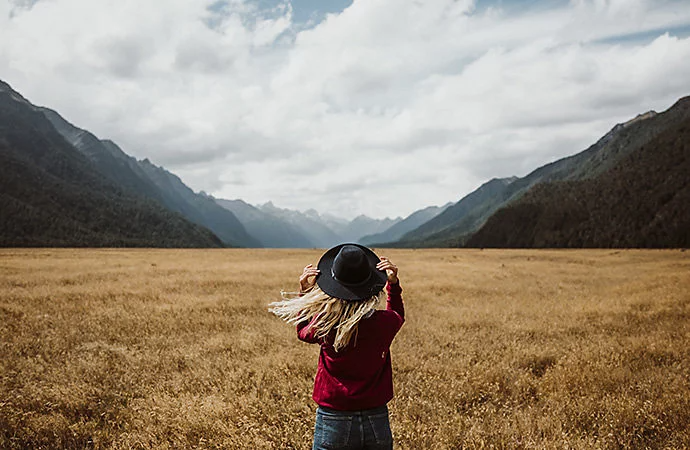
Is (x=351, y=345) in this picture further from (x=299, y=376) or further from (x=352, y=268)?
(x=299, y=376)

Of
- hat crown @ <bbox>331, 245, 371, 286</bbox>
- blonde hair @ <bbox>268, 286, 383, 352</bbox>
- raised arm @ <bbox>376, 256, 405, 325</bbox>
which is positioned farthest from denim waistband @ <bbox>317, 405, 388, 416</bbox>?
hat crown @ <bbox>331, 245, 371, 286</bbox>

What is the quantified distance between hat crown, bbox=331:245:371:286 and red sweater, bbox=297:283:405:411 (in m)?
0.38

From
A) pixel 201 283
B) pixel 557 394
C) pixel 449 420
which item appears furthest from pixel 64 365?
pixel 201 283

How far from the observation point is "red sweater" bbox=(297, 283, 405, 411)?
3482 mm

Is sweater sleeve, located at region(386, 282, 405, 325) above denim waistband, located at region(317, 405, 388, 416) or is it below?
above

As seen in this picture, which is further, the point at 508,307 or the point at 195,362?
the point at 508,307

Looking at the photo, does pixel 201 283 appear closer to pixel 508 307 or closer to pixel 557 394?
pixel 508 307

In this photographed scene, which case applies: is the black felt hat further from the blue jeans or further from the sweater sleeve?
the blue jeans

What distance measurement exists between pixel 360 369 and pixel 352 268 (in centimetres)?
92

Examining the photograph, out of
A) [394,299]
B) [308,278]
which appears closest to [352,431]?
[394,299]

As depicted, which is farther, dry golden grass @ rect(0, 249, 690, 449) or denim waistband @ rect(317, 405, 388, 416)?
dry golden grass @ rect(0, 249, 690, 449)

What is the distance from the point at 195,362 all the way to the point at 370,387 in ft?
19.9

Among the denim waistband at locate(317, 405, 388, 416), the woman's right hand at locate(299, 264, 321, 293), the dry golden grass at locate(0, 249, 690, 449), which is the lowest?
the dry golden grass at locate(0, 249, 690, 449)

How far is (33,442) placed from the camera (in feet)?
17.4
